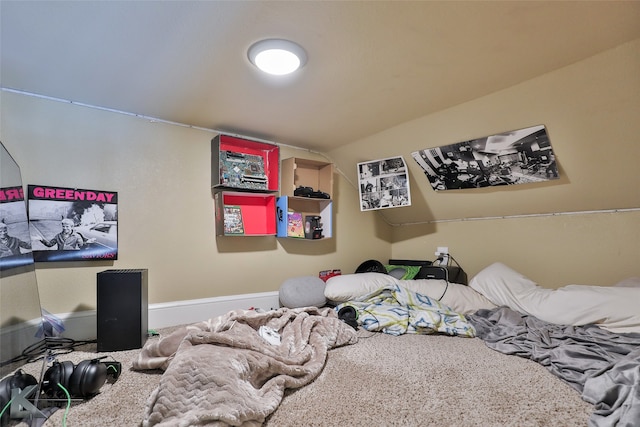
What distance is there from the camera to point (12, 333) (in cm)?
126

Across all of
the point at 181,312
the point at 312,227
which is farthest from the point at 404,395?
the point at 312,227

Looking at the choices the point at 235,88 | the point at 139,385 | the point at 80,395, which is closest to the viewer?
the point at 80,395

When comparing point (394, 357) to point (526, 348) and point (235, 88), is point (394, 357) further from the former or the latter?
point (235, 88)

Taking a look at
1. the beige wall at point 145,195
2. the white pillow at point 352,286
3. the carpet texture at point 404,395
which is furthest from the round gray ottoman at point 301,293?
the carpet texture at point 404,395

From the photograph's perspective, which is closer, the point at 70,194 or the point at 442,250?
the point at 70,194

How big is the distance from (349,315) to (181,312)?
1.29 m

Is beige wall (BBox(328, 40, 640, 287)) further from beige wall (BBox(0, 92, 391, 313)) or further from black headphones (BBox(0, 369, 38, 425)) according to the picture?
black headphones (BBox(0, 369, 38, 425))

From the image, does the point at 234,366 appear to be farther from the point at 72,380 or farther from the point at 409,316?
the point at 409,316

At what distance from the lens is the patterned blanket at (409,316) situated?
6.68ft

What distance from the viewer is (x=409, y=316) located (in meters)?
2.17

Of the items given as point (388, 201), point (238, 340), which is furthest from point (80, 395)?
point (388, 201)

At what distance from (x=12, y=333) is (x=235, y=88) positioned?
1.59 m

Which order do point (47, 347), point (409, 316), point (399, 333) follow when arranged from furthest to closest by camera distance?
point (409, 316), point (399, 333), point (47, 347)

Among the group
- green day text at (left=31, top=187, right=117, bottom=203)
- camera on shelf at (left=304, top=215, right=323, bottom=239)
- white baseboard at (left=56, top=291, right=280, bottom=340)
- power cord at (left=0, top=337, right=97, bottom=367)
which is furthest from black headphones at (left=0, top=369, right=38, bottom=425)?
camera on shelf at (left=304, top=215, right=323, bottom=239)
